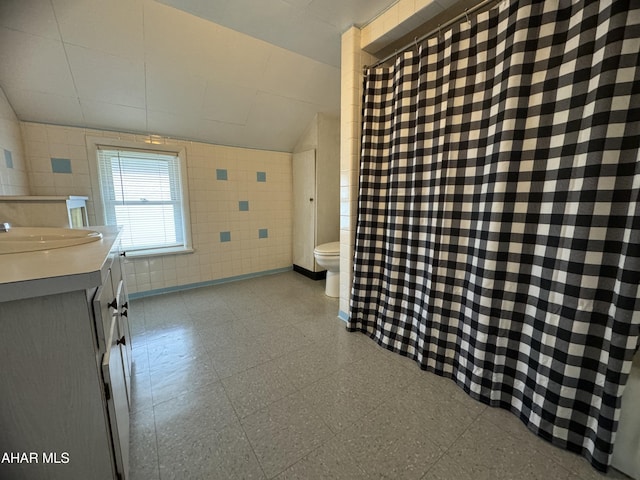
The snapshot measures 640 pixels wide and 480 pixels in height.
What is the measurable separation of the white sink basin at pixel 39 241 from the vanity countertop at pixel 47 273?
12cm

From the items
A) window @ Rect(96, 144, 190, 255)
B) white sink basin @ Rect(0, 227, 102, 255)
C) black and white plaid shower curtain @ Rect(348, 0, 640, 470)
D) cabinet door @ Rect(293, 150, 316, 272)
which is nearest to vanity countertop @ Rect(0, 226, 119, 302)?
white sink basin @ Rect(0, 227, 102, 255)

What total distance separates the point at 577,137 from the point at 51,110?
3274mm

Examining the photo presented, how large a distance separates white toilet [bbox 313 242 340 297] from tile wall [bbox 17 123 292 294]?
3.38 feet

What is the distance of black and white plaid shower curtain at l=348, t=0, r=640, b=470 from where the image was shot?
0.85 metres

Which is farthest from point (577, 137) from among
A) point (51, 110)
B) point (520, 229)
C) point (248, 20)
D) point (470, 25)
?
point (51, 110)

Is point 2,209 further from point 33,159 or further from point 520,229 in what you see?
point 520,229

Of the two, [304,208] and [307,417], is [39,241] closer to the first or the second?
[307,417]

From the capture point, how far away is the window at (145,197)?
229cm

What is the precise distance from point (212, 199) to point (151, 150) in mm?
702

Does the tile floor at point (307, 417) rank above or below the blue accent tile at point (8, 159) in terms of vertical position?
below

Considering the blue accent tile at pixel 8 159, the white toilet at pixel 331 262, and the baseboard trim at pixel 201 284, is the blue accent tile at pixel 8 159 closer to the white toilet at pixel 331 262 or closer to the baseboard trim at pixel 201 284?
the baseboard trim at pixel 201 284

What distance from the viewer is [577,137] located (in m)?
0.93

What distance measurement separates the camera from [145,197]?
2473 millimetres

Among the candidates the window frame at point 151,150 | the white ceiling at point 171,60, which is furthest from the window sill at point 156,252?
the white ceiling at point 171,60
